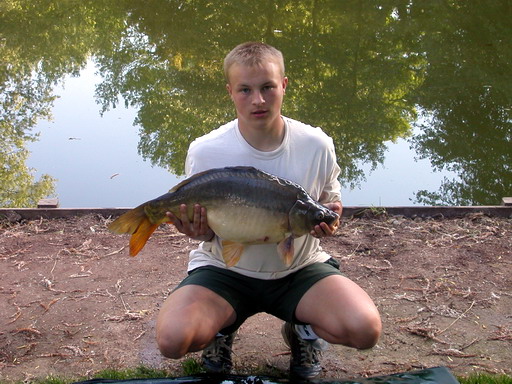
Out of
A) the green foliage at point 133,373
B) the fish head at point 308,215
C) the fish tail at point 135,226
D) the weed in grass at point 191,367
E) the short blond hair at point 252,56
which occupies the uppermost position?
the short blond hair at point 252,56

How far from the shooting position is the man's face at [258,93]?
288 centimetres

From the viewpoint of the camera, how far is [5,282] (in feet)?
13.6

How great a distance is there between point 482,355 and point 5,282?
3.06m

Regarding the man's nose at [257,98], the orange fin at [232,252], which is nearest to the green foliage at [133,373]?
the orange fin at [232,252]

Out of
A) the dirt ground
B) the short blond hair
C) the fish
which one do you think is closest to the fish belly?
the fish

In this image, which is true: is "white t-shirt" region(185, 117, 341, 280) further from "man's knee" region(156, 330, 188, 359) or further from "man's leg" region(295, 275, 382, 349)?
"man's knee" region(156, 330, 188, 359)

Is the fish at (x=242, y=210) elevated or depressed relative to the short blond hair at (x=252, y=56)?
depressed

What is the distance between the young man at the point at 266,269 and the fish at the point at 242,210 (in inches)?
2.9

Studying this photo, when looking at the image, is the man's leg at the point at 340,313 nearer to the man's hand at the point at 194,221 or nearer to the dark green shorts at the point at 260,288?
the dark green shorts at the point at 260,288

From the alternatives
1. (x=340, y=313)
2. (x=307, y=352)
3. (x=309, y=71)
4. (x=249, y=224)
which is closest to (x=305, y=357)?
(x=307, y=352)

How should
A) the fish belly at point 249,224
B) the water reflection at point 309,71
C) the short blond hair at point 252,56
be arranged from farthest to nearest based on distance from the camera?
the water reflection at point 309,71, the short blond hair at point 252,56, the fish belly at point 249,224

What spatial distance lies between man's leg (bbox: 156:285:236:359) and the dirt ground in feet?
1.60

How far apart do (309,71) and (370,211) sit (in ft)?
16.8

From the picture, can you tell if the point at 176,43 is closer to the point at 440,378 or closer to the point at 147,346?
the point at 147,346
